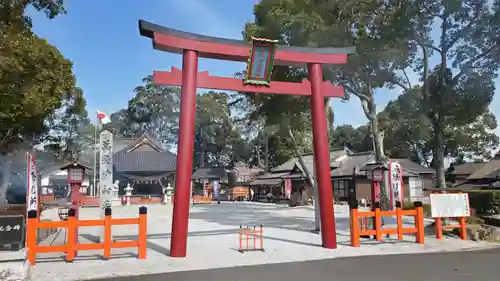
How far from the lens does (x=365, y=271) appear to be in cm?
754

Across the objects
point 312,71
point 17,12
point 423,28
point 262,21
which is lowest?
point 312,71

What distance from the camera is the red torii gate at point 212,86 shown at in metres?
9.09

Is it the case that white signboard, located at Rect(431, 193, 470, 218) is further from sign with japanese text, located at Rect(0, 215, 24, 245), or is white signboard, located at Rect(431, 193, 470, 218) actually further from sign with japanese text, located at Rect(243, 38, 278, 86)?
sign with japanese text, located at Rect(0, 215, 24, 245)

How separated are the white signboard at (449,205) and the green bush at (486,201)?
455 inches

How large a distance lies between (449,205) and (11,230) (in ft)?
37.0

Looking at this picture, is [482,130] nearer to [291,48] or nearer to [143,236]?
[291,48]

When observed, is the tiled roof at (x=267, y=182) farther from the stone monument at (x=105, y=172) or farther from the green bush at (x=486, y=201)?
the stone monument at (x=105, y=172)

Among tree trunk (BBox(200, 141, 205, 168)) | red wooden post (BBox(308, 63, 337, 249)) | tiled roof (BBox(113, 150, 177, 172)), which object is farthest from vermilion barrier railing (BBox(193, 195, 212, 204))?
red wooden post (BBox(308, 63, 337, 249))

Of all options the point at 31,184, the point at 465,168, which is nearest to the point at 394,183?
the point at 31,184

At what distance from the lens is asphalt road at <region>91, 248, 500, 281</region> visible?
6969 mm

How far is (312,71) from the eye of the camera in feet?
35.9

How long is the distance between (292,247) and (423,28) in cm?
936

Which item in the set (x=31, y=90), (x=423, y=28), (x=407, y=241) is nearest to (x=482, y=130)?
A: (x=423, y=28)

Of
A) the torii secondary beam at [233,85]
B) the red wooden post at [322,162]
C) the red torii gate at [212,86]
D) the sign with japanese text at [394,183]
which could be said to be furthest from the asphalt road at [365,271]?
the sign with japanese text at [394,183]
